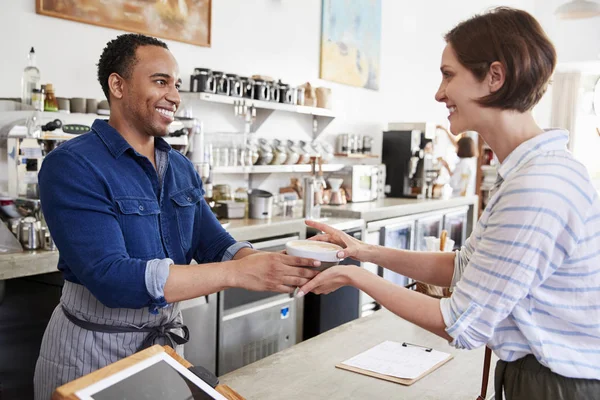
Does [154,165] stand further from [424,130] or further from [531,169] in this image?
[424,130]

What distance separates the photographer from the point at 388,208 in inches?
215

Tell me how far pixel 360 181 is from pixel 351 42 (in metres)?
1.50

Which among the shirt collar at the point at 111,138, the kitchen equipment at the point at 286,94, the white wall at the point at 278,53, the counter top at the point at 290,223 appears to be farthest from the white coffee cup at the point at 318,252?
the kitchen equipment at the point at 286,94

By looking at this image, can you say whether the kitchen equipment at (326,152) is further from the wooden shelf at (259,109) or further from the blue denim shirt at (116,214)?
the blue denim shirt at (116,214)

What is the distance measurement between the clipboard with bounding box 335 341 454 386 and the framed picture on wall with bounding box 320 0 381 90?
423cm

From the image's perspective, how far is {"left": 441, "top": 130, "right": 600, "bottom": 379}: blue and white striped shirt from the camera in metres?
1.20

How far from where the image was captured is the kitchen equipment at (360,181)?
19.1 feet

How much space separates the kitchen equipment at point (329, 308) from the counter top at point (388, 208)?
0.28 m

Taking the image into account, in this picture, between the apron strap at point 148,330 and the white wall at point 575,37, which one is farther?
the white wall at point 575,37

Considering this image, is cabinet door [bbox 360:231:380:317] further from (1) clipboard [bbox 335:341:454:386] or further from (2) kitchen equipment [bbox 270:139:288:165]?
(1) clipboard [bbox 335:341:454:386]

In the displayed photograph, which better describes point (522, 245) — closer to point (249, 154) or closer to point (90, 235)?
point (90, 235)

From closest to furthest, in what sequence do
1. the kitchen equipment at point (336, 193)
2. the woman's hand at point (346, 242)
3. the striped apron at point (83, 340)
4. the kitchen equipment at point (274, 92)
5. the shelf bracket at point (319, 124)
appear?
the striped apron at point (83, 340)
the woman's hand at point (346, 242)
the kitchen equipment at point (274, 92)
the kitchen equipment at point (336, 193)
the shelf bracket at point (319, 124)

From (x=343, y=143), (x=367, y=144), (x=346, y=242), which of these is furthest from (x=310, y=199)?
(x=346, y=242)

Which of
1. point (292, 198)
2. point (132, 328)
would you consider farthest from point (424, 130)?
point (132, 328)
